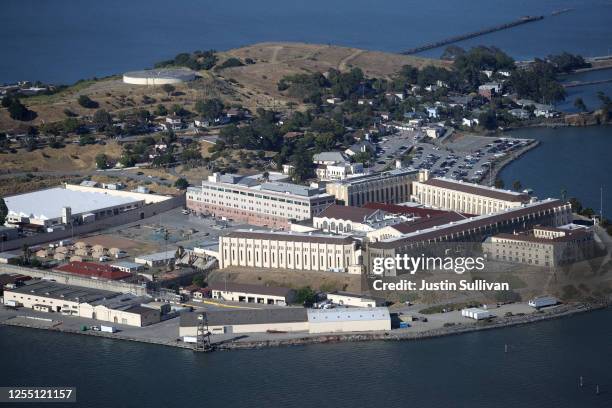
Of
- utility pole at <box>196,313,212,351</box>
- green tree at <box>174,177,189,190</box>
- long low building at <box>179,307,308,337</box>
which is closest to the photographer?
utility pole at <box>196,313,212,351</box>

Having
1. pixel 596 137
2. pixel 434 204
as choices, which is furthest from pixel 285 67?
pixel 434 204

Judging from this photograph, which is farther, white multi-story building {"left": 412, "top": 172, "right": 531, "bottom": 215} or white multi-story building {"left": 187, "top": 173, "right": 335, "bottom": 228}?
white multi-story building {"left": 187, "top": 173, "right": 335, "bottom": 228}

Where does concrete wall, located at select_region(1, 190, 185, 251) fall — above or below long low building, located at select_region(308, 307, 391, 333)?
above

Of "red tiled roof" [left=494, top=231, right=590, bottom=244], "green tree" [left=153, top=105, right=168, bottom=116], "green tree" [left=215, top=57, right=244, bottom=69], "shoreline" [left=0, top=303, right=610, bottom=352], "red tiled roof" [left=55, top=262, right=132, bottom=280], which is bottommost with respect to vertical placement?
"shoreline" [left=0, top=303, right=610, bottom=352]

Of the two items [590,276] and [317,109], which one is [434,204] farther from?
[317,109]

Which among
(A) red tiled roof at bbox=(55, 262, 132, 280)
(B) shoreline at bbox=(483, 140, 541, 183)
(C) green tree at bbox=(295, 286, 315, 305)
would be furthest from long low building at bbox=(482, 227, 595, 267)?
(B) shoreline at bbox=(483, 140, 541, 183)

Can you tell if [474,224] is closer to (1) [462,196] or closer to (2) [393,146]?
(1) [462,196]

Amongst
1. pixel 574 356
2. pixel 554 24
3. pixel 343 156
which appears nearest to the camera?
pixel 574 356

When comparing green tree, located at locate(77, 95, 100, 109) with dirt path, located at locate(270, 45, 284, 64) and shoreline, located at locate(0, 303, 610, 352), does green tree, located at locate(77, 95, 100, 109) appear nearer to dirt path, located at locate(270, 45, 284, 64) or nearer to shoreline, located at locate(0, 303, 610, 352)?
dirt path, located at locate(270, 45, 284, 64)
